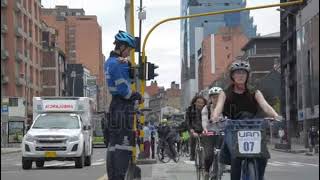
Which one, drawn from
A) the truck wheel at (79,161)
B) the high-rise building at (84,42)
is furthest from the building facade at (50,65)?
the truck wheel at (79,161)

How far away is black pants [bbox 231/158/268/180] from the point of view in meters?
7.57

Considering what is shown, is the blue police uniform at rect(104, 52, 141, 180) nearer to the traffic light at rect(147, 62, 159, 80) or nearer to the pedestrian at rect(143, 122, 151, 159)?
the traffic light at rect(147, 62, 159, 80)

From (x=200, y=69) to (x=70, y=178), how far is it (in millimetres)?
158894

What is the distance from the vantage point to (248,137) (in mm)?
7445

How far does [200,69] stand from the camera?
175 m

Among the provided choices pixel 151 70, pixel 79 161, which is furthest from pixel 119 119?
pixel 79 161

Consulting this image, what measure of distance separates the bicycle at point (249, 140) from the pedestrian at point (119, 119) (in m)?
1.09

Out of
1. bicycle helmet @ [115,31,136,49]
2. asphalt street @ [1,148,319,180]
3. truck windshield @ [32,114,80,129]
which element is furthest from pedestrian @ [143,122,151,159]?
bicycle helmet @ [115,31,136,49]

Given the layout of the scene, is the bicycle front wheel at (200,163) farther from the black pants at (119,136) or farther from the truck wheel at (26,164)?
the truck wheel at (26,164)

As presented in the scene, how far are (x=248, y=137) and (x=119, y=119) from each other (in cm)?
141

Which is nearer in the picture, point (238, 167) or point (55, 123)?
point (238, 167)

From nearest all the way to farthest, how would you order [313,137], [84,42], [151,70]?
1. [151,70]
2. [313,137]
3. [84,42]

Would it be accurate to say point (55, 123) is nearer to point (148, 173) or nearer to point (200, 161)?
point (148, 173)

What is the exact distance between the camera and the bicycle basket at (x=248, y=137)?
7453 mm
